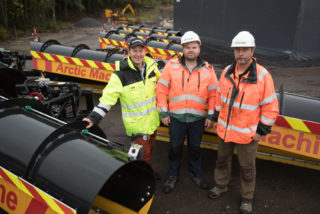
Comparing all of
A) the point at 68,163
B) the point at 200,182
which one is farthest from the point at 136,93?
the point at 200,182

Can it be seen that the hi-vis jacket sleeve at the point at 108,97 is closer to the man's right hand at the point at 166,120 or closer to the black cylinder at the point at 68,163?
the black cylinder at the point at 68,163

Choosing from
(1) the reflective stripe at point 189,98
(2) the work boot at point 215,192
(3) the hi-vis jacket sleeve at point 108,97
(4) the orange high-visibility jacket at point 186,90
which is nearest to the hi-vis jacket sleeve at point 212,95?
(4) the orange high-visibility jacket at point 186,90

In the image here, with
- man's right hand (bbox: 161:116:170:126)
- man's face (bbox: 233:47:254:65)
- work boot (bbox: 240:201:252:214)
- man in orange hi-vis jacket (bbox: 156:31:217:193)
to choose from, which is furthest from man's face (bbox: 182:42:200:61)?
work boot (bbox: 240:201:252:214)

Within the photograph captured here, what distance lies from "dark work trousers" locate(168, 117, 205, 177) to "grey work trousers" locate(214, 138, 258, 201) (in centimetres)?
32

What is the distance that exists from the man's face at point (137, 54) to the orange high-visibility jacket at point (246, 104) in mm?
963

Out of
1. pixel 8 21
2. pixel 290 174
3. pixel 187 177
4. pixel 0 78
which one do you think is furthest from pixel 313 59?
pixel 8 21

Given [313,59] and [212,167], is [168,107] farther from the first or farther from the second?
[313,59]

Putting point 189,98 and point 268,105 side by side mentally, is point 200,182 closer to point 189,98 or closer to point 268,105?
point 189,98

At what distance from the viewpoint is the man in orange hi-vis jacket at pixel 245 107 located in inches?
106

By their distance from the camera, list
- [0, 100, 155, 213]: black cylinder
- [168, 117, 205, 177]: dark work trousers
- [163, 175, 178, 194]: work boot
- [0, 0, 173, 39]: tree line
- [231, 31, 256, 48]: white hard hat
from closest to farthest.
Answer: [0, 100, 155, 213]: black cylinder, [231, 31, 256, 48]: white hard hat, [168, 117, 205, 177]: dark work trousers, [163, 175, 178, 194]: work boot, [0, 0, 173, 39]: tree line

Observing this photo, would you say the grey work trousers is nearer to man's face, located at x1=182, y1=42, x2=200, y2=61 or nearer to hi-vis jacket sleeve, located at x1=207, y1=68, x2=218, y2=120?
hi-vis jacket sleeve, located at x1=207, y1=68, x2=218, y2=120

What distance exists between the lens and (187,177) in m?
3.89

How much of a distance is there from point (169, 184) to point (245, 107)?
153 cm

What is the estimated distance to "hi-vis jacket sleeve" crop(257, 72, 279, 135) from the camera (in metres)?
2.69
